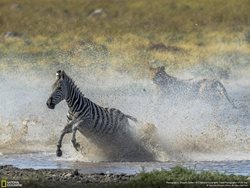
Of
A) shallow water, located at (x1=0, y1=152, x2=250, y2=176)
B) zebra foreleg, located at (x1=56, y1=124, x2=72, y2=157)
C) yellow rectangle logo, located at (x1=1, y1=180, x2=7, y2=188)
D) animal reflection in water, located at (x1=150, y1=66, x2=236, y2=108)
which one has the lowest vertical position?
yellow rectangle logo, located at (x1=1, y1=180, x2=7, y2=188)

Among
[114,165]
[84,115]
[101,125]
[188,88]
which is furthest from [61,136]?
[188,88]

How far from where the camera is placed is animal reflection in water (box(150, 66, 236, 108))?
24522mm

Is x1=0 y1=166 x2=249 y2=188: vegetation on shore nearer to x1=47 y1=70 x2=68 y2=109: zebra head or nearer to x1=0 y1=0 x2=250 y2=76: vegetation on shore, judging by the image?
x1=47 y1=70 x2=68 y2=109: zebra head

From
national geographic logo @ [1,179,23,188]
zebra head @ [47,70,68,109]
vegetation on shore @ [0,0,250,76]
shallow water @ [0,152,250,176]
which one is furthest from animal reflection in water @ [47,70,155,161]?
vegetation on shore @ [0,0,250,76]

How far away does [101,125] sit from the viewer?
17.8m

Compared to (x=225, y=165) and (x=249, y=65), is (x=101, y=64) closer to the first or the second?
(x=249, y=65)

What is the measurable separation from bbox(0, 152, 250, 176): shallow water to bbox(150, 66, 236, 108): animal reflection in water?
703 centimetres

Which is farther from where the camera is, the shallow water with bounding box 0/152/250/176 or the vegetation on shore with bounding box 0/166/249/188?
the shallow water with bounding box 0/152/250/176

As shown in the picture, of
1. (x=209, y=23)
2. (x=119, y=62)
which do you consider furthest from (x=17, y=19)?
(x=119, y=62)

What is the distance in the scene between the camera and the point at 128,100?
2620 centimetres

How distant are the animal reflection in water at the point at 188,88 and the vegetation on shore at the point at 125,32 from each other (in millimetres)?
7766

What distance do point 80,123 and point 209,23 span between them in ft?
99.1

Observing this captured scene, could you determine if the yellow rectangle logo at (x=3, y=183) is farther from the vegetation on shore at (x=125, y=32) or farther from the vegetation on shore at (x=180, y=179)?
the vegetation on shore at (x=125, y=32)

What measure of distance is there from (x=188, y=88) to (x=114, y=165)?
27.1 feet
